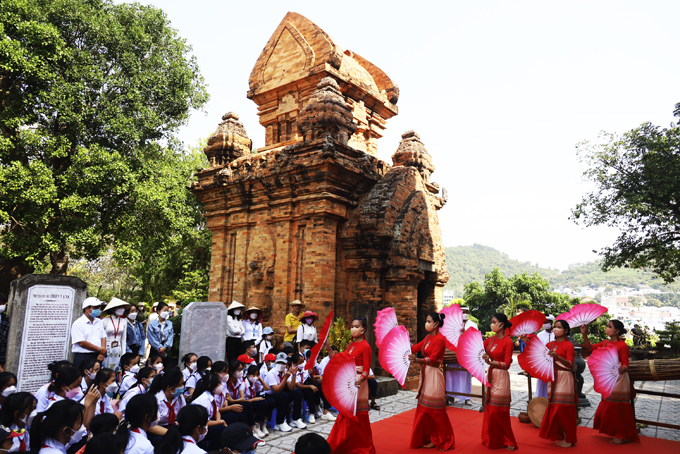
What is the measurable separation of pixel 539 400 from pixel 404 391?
310 cm

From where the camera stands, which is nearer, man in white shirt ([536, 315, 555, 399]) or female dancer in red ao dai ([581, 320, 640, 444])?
female dancer in red ao dai ([581, 320, 640, 444])

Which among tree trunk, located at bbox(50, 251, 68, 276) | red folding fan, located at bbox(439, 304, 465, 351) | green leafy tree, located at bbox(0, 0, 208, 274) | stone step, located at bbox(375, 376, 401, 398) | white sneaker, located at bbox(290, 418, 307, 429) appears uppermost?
green leafy tree, located at bbox(0, 0, 208, 274)

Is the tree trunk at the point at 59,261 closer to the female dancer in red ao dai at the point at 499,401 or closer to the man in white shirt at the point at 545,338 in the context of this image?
the female dancer in red ao dai at the point at 499,401

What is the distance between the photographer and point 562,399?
6.11 meters

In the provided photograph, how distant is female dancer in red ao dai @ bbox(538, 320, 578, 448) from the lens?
605cm

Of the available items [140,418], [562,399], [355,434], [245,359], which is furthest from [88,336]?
[562,399]

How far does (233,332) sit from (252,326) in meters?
0.52

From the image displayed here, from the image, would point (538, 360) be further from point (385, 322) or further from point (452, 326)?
point (385, 322)

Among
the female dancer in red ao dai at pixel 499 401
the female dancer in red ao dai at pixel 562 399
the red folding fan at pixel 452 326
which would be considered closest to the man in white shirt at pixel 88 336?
the red folding fan at pixel 452 326

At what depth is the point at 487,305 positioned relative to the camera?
29.0 m

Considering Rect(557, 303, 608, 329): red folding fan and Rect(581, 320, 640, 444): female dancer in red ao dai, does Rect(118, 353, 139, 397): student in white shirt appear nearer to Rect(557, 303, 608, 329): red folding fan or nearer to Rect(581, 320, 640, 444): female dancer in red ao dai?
Rect(557, 303, 608, 329): red folding fan

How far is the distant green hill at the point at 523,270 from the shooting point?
148125 millimetres

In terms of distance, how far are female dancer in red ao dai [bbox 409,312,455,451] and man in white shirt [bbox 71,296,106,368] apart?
184 inches

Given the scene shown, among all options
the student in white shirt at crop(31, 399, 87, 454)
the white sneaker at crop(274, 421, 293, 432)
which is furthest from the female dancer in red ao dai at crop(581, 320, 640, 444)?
the student in white shirt at crop(31, 399, 87, 454)
